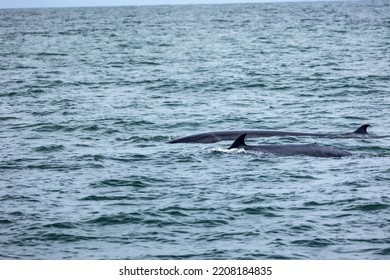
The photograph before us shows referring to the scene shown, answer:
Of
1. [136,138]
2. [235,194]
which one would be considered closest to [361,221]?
[235,194]

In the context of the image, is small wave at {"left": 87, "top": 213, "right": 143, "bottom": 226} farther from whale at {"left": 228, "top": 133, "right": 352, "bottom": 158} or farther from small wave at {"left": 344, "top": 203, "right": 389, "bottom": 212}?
whale at {"left": 228, "top": 133, "right": 352, "bottom": 158}

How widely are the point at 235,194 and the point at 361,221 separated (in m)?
2.70

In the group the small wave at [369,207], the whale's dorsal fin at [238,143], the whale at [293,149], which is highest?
the whale's dorsal fin at [238,143]

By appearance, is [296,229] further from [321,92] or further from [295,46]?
[295,46]

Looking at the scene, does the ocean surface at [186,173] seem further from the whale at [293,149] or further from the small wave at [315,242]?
the whale at [293,149]

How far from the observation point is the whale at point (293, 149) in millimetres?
19016

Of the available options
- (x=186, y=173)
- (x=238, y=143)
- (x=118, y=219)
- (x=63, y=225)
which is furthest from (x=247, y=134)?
(x=63, y=225)

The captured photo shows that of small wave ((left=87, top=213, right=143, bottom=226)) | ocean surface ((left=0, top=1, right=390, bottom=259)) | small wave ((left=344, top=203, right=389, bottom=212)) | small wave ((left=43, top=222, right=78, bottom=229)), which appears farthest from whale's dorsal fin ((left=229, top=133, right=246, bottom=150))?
small wave ((left=43, top=222, right=78, bottom=229))

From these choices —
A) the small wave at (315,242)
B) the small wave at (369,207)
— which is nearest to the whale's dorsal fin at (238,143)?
the small wave at (369,207)

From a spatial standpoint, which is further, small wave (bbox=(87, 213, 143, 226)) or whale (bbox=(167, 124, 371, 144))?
whale (bbox=(167, 124, 371, 144))

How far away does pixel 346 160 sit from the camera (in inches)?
733

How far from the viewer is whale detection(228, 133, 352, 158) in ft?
62.4

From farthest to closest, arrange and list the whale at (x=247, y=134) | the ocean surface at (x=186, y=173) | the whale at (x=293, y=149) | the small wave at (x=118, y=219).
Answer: the whale at (x=247, y=134) → the whale at (x=293, y=149) → the small wave at (x=118, y=219) → the ocean surface at (x=186, y=173)

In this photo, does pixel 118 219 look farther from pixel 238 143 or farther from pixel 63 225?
pixel 238 143
